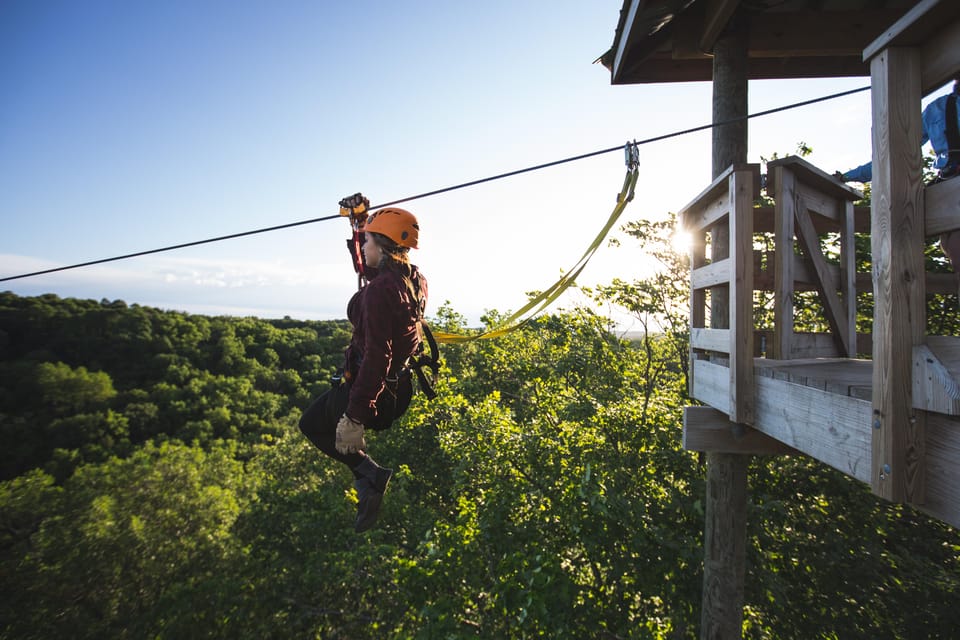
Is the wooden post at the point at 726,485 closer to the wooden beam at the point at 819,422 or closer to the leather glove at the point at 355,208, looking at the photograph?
the wooden beam at the point at 819,422

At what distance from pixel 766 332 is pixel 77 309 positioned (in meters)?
66.5

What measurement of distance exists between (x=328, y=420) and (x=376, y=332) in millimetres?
877

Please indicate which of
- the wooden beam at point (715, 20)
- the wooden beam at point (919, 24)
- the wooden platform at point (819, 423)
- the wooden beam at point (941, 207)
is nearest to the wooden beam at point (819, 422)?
the wooden platform at point (819, 423)

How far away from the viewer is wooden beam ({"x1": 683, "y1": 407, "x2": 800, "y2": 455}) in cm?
311

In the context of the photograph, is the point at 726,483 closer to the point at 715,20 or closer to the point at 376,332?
the point at 376,332

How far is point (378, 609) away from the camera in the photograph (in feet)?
36.8

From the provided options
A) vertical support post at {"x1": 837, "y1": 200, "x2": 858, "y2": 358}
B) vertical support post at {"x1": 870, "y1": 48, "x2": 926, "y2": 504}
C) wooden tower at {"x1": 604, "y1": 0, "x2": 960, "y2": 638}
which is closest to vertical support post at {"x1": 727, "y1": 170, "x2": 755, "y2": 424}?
wooden tower at {"x1": 604, "y1": 0, "x2": 960, "y2": 638}

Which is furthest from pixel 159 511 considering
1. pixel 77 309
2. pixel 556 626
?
pixel 77 309

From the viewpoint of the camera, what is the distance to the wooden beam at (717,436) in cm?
311

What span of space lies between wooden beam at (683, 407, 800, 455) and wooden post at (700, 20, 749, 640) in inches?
31.6

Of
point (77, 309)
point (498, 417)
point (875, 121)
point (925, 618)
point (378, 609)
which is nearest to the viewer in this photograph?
point (875, 121)

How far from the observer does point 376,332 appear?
2.55m

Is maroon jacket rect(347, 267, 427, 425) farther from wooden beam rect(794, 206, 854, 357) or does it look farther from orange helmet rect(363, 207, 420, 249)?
wooden beam rect(794, 206, 854, 357)

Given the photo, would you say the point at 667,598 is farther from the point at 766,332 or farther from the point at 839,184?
the point at 839,184
